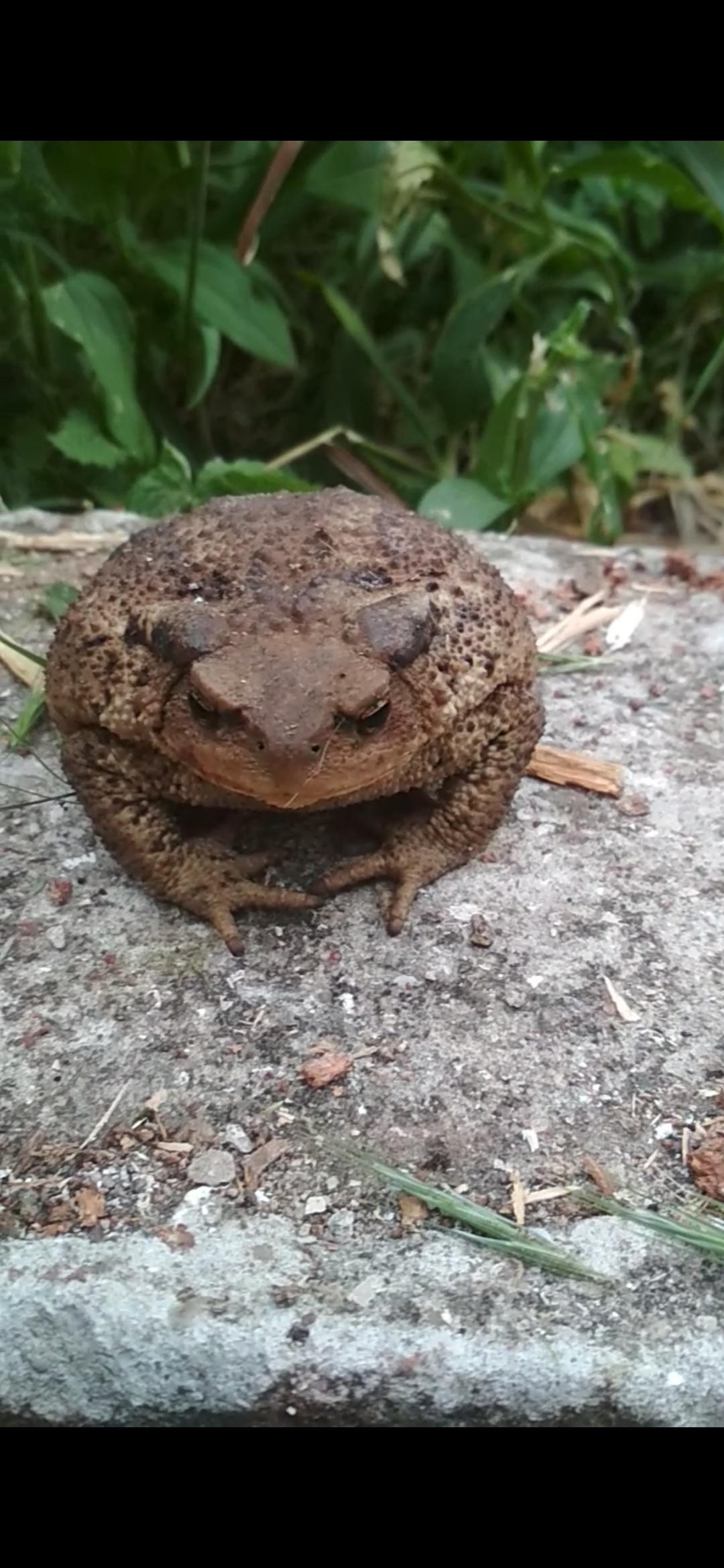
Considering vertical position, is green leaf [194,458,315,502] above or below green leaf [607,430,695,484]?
above

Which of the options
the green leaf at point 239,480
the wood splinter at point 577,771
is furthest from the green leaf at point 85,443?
the wood splinter at point 577,771

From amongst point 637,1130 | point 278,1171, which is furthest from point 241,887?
point 637,1130

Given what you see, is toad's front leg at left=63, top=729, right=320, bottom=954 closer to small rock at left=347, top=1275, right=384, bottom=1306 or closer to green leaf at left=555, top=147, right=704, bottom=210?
small rock at left=347, top=1275, right=384, bottom=1306

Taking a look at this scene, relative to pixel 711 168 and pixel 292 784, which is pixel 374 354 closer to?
pixel 711 168

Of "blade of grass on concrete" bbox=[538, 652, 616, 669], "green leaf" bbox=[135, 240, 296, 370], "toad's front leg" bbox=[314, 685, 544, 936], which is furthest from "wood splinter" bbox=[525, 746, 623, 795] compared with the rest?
"green leaf" bbox=[135, 240, 296, 370]

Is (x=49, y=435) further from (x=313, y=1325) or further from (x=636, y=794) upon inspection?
(x=313, y=1325)

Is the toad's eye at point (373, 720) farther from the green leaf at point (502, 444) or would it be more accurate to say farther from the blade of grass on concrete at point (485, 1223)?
the green leaf at point (502, 444)
